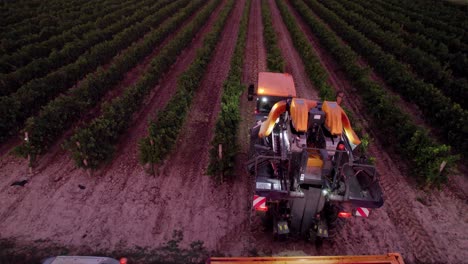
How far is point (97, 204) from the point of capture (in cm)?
959

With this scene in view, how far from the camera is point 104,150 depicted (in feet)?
35.7

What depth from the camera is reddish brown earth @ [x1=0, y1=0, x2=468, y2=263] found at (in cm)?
842

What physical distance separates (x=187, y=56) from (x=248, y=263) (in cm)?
1856

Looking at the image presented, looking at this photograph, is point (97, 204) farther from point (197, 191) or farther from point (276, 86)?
point (276, 86)

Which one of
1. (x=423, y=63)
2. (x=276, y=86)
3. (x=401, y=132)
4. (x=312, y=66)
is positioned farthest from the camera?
(x=423, y=63)

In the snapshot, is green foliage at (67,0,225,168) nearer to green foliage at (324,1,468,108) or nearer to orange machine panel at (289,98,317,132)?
orange machine panel at (289,98,317,132)

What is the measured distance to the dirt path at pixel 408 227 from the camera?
27.5 ft

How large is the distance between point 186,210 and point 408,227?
688 centimetres

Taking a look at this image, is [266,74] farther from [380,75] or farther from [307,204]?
[380,75]

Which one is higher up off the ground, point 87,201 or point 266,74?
point 266,74

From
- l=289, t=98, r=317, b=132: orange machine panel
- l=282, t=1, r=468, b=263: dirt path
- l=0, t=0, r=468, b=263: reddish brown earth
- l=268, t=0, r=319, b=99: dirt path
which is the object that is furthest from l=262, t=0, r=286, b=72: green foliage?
l=289, t=98, r=317, b=132: orange machine panel

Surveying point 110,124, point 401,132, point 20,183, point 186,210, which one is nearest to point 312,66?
point 401,132

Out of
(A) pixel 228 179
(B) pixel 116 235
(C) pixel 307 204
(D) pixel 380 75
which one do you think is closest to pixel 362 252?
(C) pixel 307 204

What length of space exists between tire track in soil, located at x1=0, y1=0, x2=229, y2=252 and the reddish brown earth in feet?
0.10
